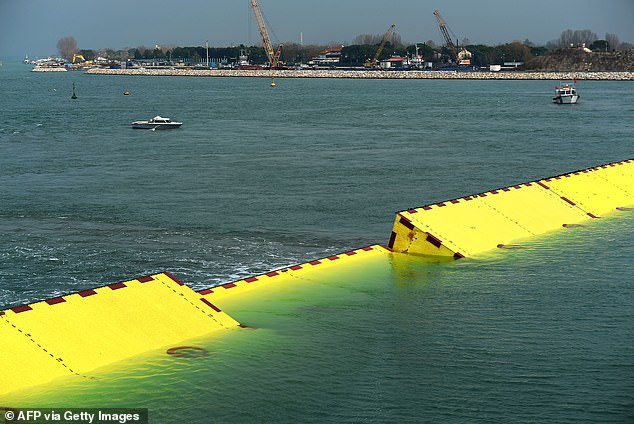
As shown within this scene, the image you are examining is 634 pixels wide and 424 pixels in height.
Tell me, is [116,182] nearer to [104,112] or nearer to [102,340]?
[102,340]

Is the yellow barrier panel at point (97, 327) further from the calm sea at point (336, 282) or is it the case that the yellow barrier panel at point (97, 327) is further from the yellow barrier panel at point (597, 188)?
the yellow barrier panel at point (597, 188)

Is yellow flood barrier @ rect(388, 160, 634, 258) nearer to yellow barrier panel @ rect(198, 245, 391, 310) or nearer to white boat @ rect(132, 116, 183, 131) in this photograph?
yellow barrier panel @ rect(198, 245, 391, 310)

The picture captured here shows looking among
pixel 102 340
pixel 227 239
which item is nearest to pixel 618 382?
Result: pixel 102 340

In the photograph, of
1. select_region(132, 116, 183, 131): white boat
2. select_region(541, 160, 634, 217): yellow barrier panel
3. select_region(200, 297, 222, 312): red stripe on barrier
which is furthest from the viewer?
select_region(132, 116, 183, 131): white boat

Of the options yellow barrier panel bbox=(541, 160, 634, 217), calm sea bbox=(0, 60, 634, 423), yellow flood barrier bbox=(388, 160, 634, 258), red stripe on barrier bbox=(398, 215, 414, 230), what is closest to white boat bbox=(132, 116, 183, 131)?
calm sea bbox=(0, 60, 634, 423)

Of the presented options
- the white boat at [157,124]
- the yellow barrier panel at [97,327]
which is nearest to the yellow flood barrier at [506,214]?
the yellow barrier panel at [97,327]
